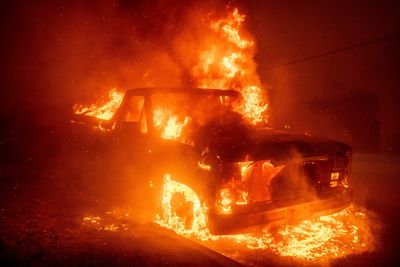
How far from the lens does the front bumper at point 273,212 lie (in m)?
3.97

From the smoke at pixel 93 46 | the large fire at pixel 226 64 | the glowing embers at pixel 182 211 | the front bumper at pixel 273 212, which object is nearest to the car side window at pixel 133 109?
the glowing embers at pixel 182 211

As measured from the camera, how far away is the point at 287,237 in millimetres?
4945

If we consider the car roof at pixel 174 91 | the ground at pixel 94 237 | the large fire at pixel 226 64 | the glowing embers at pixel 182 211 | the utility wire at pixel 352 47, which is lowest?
the ground at pixel 94 237

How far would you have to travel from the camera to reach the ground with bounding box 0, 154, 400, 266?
13.8 ft

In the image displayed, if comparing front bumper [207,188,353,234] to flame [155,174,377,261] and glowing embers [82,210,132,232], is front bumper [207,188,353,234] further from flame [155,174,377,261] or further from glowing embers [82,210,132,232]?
glowing embers [82,210,132,232]

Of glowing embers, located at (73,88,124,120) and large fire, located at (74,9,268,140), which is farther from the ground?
large fire, located at (74,9,268,140)

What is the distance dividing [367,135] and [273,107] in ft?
14.3

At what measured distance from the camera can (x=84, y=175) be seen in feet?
22.8

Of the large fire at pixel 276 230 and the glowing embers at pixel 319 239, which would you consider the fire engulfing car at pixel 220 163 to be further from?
the glowing embers at pixel 319 239

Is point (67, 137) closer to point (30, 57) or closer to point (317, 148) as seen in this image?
point (317, 148)

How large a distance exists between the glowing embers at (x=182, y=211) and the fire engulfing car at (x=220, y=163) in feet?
0.07

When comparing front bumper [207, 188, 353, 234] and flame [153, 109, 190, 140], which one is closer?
front bumper [207, 188, 353, 234]

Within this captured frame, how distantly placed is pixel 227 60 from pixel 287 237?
5667mm

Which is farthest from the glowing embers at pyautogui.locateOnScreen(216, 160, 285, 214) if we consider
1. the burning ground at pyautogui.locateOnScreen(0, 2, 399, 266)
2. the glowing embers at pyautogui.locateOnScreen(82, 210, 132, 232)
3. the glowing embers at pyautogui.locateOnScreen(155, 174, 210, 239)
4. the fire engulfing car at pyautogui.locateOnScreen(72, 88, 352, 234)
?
the glowing embers at pyautogui.locateOnScreen(82, 210, 132, 232)
